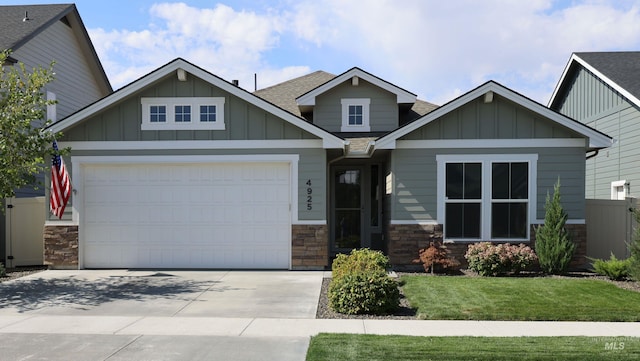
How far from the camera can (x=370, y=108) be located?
1554 cm

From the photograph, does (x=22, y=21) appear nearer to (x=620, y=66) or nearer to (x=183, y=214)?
(x=183, y=214)

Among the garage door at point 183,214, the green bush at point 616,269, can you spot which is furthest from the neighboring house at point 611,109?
the garage door at point 183,214

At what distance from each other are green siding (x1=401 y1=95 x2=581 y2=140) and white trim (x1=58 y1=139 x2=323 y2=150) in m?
2.58

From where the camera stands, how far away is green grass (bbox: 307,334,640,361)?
5.99 metres

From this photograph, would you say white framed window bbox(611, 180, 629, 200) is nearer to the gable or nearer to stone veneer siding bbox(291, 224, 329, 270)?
the gable

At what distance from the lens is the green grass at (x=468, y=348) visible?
599 cm

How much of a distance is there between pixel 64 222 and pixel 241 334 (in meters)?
7.71

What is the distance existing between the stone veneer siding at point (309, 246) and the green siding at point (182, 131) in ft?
7.20

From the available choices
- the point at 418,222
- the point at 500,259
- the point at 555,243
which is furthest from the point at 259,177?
the point at 555,243

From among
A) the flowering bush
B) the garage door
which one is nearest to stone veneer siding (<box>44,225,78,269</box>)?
the garage door

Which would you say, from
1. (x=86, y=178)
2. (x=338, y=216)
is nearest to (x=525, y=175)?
(x=338, y=216)

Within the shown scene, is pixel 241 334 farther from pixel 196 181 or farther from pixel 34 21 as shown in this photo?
pixel 34 21

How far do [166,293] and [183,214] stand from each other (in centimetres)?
319

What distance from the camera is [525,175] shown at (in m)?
12.8
